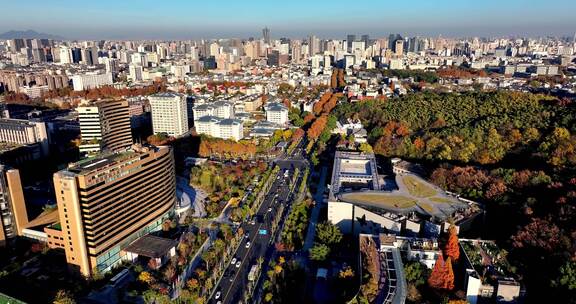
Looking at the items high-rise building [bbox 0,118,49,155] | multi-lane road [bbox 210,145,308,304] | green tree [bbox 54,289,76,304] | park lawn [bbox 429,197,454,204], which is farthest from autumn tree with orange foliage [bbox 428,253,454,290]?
high-rise building [bbox 0,118,49,155]

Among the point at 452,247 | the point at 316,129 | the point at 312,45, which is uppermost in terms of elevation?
the point at 312,45

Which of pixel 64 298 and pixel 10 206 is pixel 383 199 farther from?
pixel 10 206

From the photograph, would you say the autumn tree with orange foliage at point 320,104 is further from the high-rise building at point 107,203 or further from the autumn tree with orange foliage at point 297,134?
the high-rise building at point 107,203

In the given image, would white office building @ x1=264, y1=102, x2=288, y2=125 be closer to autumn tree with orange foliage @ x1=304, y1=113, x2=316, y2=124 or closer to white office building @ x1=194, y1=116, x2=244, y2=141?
autumn tree with orange foliage @ x1=304, y1=113, x2=316, y2=124

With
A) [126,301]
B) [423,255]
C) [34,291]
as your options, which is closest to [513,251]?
[423,255]

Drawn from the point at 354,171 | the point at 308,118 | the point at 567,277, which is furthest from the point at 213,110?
the point at 567,277

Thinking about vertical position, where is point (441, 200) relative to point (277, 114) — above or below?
below

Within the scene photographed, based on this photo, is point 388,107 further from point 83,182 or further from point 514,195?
point 83,182
